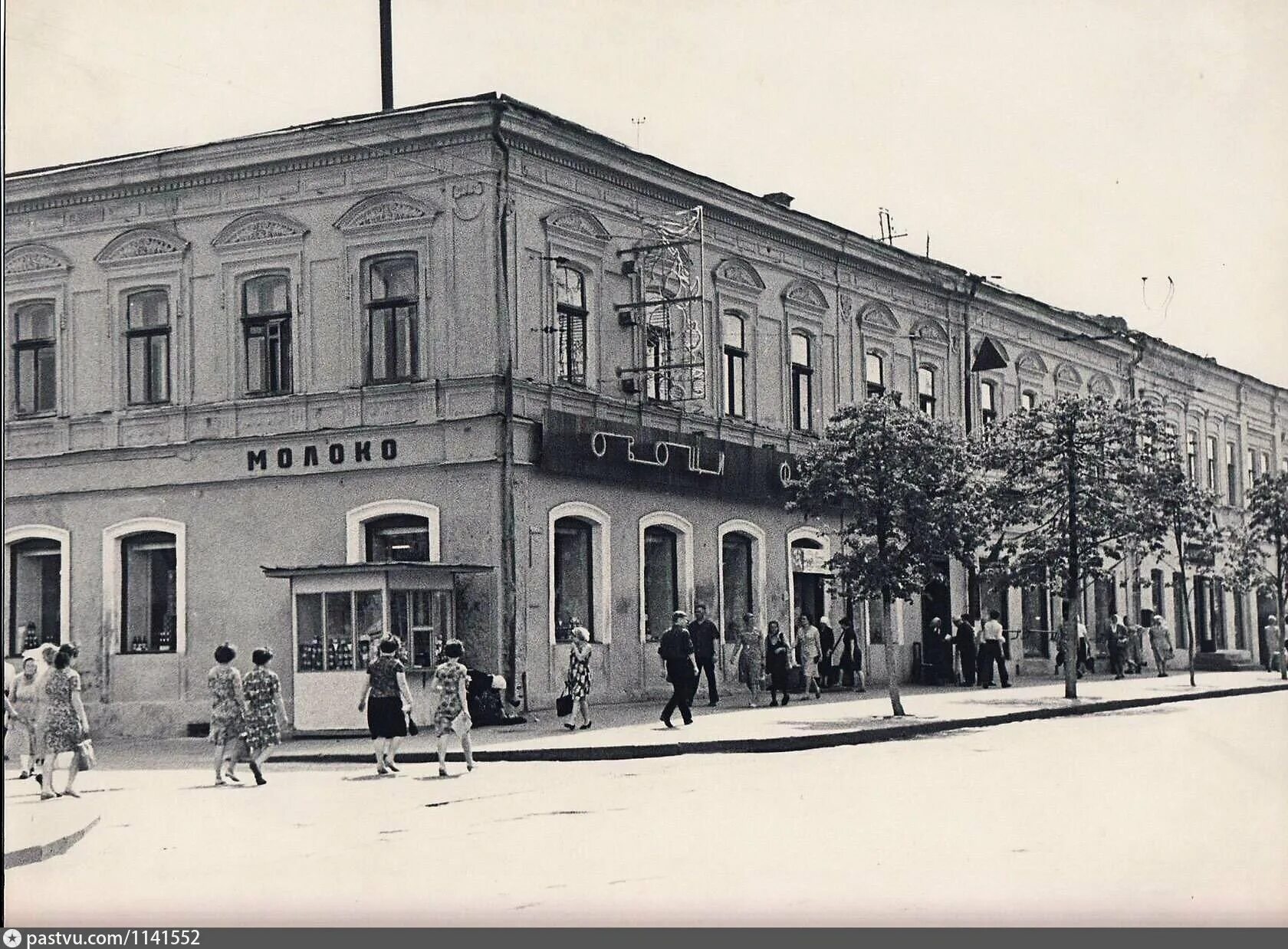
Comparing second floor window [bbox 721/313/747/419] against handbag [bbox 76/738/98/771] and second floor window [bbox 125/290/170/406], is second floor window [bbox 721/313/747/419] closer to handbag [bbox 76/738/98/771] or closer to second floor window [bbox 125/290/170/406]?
second floor window [bbox 125/290/170/406]

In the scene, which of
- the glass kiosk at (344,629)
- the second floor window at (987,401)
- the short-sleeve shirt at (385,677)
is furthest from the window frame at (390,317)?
the second floor window at (987,401)

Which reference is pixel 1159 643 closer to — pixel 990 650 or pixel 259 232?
pixel 990 650

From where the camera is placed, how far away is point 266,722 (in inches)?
738

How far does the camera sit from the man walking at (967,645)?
1353 inches

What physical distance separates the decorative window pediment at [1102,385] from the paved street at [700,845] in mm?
26546

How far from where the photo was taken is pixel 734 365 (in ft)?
103

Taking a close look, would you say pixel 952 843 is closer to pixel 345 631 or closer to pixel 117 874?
pixel 117 874

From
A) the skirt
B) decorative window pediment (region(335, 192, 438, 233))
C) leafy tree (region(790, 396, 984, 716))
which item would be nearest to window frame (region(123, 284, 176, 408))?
decorative window pediment (region(335, 192, 438, 233))

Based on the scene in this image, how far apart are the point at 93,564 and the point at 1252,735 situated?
55.4 feet

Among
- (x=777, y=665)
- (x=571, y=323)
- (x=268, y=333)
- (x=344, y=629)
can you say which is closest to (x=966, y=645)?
(x=777, y=665)

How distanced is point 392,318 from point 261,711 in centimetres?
891

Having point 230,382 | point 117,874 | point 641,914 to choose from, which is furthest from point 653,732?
point 641,914

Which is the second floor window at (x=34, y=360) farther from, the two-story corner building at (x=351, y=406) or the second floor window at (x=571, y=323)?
the second floor window at (x=571, y=323)

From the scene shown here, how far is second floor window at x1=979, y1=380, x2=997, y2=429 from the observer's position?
132 ft
